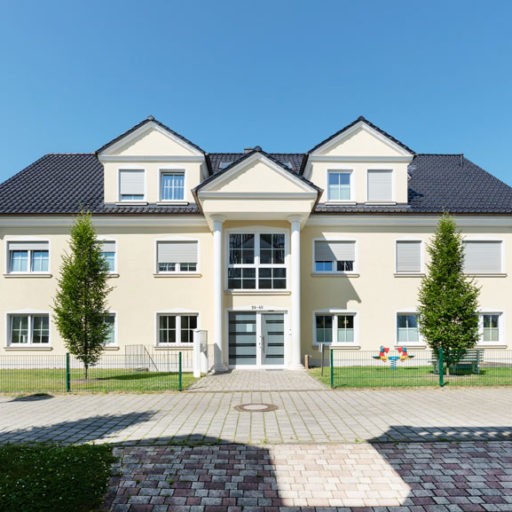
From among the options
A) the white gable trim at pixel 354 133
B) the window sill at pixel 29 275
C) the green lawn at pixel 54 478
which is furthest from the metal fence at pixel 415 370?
the window sill at pixel 29 275

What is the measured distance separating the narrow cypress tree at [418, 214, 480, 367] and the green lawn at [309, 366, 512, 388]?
3.79 feet

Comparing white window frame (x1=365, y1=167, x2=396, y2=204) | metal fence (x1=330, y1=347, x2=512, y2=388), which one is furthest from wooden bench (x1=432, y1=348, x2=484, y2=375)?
white window frame (x1=365, y1=167, x2=396, y2=204)

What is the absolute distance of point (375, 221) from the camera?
1978 centimetres

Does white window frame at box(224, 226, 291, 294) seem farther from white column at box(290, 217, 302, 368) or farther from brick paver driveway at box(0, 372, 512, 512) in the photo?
brick paver driveway at box(0, 372, 512, 512)

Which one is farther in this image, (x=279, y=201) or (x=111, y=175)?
(x=111, y=175)

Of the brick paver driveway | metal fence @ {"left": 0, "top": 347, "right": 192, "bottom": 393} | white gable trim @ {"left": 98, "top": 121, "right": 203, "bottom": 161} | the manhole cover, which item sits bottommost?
metal fence @ {"left": 0, "top": 347, "right": 192, "bottom": 393}

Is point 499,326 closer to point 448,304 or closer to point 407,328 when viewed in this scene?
point 407,328

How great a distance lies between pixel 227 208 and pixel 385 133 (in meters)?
8.50

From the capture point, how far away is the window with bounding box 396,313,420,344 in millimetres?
19703

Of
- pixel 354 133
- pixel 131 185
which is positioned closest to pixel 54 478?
pixel 131 185

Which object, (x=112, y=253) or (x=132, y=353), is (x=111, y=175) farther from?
(x=132, y=353)

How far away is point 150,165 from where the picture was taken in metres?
20.4

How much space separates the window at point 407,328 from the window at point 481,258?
10.6 ft

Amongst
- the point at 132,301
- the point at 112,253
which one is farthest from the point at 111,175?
the point at 132,301
